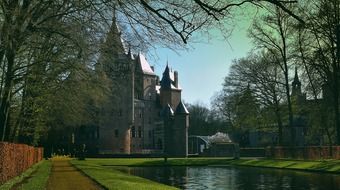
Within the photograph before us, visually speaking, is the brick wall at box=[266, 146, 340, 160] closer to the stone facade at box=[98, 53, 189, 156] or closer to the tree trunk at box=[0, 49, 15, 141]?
the tree trunk at box=[0, 49, 15, 141]

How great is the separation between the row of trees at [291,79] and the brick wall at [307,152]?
1210mm

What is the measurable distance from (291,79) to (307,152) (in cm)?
780

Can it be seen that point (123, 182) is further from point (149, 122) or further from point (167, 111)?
point (149, 122)

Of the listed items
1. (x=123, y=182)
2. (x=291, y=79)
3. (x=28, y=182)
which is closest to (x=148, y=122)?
(x=291, y=79)

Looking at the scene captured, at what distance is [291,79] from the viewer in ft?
143

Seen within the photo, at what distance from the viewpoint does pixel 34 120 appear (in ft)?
95.8

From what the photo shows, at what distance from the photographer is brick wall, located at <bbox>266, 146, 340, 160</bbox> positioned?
35425mm

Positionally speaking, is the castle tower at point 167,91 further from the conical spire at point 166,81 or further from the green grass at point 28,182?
the green grass at point 28,182

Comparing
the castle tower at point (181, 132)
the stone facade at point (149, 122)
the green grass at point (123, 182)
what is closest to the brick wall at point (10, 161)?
the green grass at point (123, 182)

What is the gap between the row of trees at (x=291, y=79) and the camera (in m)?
31.0

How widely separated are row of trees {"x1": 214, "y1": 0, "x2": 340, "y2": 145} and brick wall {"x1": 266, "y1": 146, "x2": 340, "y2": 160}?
121 centimetres

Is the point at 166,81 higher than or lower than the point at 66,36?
higher

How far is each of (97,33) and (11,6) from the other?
8.24 feet

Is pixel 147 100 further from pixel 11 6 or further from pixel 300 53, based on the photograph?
pixel 11 6
